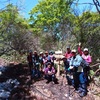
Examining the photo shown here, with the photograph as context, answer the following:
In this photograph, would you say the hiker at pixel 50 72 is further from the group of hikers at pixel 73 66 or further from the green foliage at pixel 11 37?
the green foliage at pixel 11 37

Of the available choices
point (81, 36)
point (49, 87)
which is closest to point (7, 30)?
point (81, 36)

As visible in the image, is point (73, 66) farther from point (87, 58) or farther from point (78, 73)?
point (87, 58)

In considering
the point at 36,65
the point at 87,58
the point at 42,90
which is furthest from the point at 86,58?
the point at 36,65

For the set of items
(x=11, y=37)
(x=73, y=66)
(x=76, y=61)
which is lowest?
(x=73, y=66)

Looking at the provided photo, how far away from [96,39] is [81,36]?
3.32 ft

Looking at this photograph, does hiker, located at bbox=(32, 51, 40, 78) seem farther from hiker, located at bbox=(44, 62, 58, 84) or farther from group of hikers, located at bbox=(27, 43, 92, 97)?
hiker, located at bbox=(44, 62, 58, 84)

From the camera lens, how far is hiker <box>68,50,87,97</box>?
36.8 ft

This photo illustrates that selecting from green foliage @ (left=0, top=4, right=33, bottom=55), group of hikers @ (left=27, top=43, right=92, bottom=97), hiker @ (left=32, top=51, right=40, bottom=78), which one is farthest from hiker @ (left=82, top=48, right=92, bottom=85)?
green foliage @ (left=0, top=4, right=33, bottom=55)

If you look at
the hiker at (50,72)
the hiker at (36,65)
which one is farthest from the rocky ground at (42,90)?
the hiker at (36,65)

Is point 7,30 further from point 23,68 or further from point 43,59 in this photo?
point 43,59

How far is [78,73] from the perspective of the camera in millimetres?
11594

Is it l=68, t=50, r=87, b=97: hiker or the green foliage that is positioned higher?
the green foliage

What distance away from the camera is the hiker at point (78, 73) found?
1122cm

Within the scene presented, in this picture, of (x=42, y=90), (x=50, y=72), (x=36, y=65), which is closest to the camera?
(x=42, y=90)
